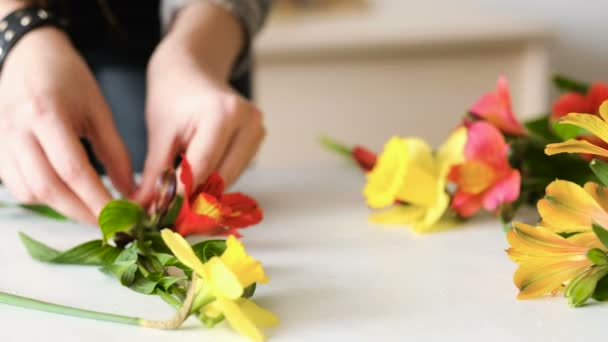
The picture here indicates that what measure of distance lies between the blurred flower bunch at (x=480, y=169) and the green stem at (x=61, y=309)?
8.1 inches

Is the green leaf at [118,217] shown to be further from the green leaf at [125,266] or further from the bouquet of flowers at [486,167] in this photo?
the bouquet of flowers at [486,167]

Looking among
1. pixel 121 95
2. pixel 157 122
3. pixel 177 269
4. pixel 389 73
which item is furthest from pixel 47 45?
pixel 389 73

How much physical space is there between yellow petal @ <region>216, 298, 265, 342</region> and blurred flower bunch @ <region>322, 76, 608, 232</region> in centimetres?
19

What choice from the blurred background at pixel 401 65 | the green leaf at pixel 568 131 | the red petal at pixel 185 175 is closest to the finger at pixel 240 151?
the red petal at pixel 185 175

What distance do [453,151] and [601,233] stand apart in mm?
209

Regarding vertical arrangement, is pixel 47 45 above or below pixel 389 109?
above

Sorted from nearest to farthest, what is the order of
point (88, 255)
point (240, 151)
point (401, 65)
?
point (88, 255)
point (240, 151)
point (401, 65)

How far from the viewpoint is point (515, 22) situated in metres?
1.50

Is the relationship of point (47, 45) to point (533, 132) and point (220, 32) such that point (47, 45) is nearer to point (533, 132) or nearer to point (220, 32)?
point (220, 32)

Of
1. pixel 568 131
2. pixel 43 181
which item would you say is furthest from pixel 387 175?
pixel 43 181

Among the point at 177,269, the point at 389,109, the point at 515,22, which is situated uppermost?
the point at 177,269

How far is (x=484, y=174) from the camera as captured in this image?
48cm

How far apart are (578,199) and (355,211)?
0.22 meters

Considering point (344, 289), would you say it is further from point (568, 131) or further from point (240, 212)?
point (568, 131)
